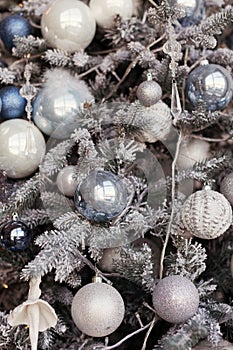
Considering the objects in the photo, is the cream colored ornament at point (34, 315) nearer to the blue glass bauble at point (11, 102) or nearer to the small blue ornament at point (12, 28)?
the blue glass bauble at point (11, 102)

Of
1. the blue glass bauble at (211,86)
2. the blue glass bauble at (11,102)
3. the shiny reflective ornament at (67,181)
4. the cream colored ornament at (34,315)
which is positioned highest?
the blue glass bauble at (211,86)

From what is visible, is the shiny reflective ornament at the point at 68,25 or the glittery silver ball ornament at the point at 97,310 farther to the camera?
the shiny reflective ornament at the point at 68,25

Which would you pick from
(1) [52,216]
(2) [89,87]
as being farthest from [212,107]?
(1) [52,216]

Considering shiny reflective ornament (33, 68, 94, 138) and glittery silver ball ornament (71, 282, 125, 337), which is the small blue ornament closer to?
shiny reflective ornament (33, 68, 94, 138)

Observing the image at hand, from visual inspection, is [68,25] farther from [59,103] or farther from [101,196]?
[101,196]

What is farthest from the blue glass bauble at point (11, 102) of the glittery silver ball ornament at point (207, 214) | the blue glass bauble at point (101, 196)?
the glittery silver ball ornament at point (207, 214)

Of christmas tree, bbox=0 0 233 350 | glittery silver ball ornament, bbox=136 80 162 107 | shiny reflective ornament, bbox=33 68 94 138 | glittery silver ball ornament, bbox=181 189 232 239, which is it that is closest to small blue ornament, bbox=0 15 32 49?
christmas tree, bbox=0 0 233 350
